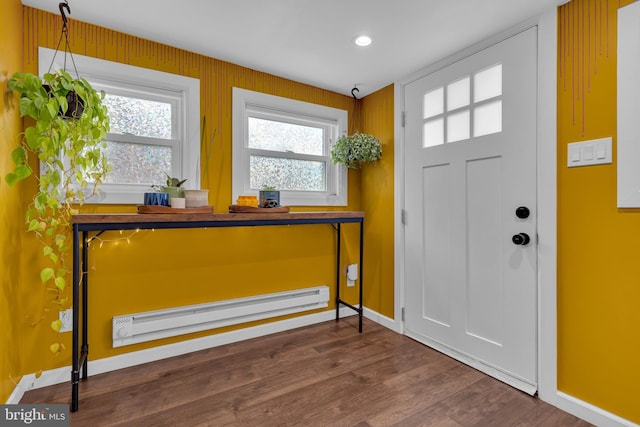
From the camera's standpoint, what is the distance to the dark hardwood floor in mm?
1567

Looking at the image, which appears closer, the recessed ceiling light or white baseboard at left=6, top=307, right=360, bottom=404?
white baseboard at left=6, top=307, right=360, bottom=404

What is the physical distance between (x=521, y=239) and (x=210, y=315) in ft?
6.85

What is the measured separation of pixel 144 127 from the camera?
2.15 meters

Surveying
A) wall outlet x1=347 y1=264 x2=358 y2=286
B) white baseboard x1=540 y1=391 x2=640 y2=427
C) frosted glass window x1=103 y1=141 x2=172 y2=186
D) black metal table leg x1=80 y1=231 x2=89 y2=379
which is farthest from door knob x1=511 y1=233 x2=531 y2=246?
black metal table leg x1=80 y1=231 x2=89 y2=379

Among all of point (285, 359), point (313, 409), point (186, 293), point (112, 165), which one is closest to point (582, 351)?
point (313, 409)

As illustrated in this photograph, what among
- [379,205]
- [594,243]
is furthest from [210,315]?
[594,243]

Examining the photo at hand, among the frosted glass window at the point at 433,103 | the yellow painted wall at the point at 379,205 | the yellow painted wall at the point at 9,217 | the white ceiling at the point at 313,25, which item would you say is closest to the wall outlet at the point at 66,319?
the yellow painted wall at the point at 9,217

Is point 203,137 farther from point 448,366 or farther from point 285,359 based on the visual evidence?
point 448,366

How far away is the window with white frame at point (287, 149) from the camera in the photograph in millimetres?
2455

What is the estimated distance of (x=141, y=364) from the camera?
2080 millimetres

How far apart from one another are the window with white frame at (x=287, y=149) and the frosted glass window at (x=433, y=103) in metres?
0.78

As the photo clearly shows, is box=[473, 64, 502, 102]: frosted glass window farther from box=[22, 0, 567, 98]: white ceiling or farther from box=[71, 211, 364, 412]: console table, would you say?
box=[71, 211, 364, 412]: console table

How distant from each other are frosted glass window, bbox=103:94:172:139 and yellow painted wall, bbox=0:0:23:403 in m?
0.47

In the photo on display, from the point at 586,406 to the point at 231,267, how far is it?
224cm
